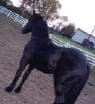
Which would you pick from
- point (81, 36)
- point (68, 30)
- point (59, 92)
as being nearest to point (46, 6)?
point (81, 36)

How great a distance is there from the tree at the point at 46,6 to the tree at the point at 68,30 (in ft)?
21.4

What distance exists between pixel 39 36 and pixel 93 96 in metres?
4.21

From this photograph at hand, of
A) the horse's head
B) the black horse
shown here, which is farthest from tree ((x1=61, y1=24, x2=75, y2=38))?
the black horse

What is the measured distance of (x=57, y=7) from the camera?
59531 mm

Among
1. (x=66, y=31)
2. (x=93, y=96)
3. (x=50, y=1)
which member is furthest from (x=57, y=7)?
(x=93, y=96)

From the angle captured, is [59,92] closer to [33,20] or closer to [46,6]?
[33,20]

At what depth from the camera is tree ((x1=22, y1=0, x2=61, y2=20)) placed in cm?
5499

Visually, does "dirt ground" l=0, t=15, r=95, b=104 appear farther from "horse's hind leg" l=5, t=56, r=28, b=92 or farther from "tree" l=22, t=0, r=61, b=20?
"tree" l=22, t=0, r=61, b=20

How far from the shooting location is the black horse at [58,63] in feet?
20.2

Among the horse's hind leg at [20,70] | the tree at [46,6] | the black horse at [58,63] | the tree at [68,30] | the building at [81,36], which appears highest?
the black horse at [58,63]

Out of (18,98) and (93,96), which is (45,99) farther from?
(93,96)

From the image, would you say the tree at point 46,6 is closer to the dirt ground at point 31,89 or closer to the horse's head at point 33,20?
the dirt ground at point 31,89

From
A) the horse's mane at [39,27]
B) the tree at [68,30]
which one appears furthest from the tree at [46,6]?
the horse's mane at [39,27]

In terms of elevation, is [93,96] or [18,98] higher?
[18,98]
